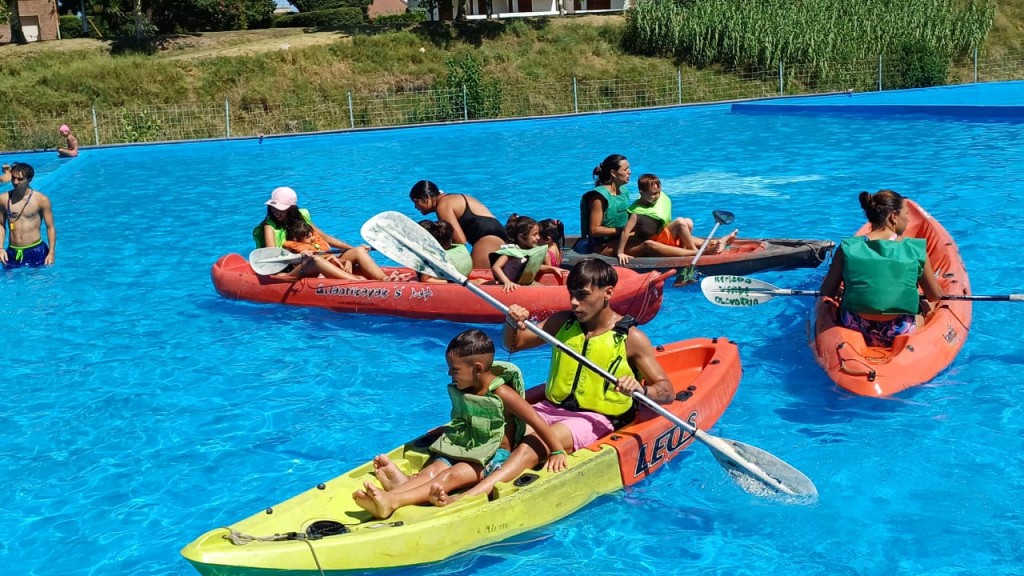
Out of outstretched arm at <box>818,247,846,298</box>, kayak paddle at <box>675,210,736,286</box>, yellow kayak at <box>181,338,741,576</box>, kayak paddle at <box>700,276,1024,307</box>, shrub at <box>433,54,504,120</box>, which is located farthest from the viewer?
shrub at <box>433,54,504,120</box>

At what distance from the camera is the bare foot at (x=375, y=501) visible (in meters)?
4.34

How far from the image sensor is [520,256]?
7918 millimetres

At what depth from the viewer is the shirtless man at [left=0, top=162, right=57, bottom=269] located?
10.6 meters

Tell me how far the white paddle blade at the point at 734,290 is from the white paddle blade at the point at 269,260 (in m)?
3.82

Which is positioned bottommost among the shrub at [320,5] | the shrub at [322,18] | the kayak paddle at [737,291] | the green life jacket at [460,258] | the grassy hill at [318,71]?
the kayak paddle at [737,291]

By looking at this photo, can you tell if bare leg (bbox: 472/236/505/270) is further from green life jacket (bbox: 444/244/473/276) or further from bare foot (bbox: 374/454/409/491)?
bare foot (bbox: 374/454/409/491)

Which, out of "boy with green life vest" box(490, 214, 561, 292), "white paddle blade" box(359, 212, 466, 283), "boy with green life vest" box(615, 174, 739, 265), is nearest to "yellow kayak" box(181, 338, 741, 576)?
"white paddle blade" box(359, 212, 466, 283)

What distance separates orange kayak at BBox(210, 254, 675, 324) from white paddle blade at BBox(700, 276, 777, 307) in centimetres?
40

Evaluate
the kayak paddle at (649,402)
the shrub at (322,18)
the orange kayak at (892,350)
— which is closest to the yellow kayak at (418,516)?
the kayak paddle at (649,402)

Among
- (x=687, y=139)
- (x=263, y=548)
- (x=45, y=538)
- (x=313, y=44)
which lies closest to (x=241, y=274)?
(x=45, y=538)

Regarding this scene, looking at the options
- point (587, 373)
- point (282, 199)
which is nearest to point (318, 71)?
point (282, 199)

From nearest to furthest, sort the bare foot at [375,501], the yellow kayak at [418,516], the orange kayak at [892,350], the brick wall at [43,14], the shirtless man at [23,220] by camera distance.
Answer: the yellow kayak at [418,516] < the bare foot at [375,501] < the orange kayak at [892,350] < the shirtless man at [23,220] < the brick wall at [43,14]

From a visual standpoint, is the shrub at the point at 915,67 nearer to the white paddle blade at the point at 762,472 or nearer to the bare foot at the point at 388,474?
the white paddle blade at the point at 762,472

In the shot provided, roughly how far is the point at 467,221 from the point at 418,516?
14.8ft
